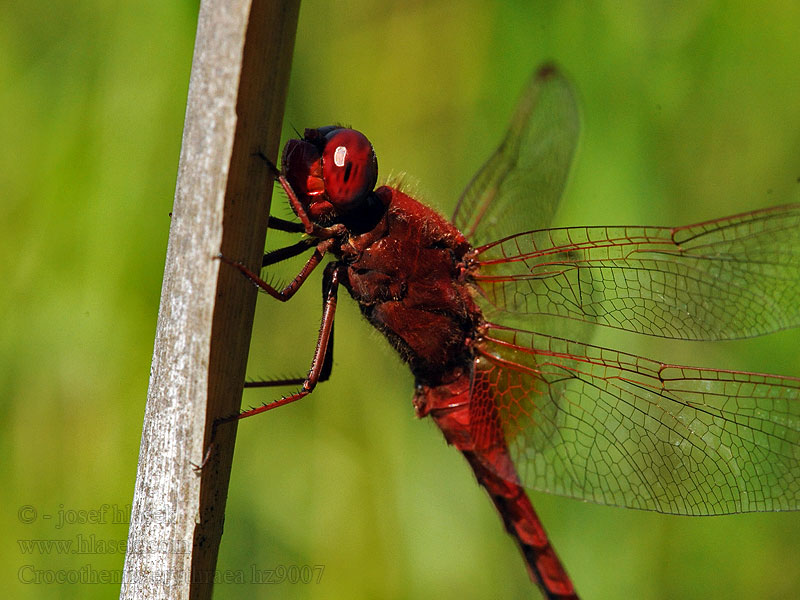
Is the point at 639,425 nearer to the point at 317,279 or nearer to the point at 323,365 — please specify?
the point at 323,365

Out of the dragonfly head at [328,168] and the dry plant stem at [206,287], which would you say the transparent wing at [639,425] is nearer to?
the dragonfly head at [328,168]

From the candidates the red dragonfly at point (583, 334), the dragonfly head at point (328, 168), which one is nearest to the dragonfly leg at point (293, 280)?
the red dragonfly at point (583, 334)

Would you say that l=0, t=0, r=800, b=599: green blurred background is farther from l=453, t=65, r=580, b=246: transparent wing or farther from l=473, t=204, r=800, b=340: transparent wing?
l=473, t=204, r=800, b=340: transparent wing

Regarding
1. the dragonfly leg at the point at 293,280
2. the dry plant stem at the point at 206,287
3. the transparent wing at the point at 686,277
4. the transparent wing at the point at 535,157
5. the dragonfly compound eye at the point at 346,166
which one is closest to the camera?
the dry plant stem at the point at 206,287

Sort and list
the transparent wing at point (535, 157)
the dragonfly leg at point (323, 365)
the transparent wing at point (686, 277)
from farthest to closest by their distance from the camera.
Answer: the transparent wing at point (535, 157)
the transparent wing at point (686, 277)
the dragonfly leg at point (323, 365)

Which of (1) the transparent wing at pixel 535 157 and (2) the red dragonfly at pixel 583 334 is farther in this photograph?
(1) the transparent wing at pixel 535 157

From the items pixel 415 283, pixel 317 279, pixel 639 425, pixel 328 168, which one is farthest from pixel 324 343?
pixel 317 279

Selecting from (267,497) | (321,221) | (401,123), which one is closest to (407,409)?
(267,497)
